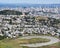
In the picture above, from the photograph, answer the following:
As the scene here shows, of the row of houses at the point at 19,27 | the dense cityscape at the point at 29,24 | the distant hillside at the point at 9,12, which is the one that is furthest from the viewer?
the distant hillside at the point at 9,12

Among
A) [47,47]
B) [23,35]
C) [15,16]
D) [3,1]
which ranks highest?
[3,1]

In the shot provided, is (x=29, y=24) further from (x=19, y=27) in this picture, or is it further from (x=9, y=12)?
(x=9, y=12)

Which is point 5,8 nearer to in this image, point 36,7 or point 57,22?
point 36,7

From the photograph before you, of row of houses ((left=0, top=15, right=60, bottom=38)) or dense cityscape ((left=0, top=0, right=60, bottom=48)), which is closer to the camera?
dense cityscape ((left=0, top=0, right=60, bottom=48))

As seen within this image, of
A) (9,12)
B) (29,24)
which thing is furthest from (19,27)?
(9,12)

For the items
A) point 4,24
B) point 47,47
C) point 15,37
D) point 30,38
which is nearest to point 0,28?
point 4,24

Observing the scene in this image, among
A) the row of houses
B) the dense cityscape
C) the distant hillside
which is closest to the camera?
the dense cityscape

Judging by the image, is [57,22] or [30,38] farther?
[57,22]

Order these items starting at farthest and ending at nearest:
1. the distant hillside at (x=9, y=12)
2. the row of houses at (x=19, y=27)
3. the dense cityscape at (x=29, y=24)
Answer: the distant hillside at (x=9, y=12) < the row of houses at (x=19, y=27) < the dense cityscape at (x=29, y=24)

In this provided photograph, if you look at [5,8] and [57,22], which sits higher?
[5,8]

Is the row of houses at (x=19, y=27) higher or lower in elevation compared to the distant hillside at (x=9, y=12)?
lower

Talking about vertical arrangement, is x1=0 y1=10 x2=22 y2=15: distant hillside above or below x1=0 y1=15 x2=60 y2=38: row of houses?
above
